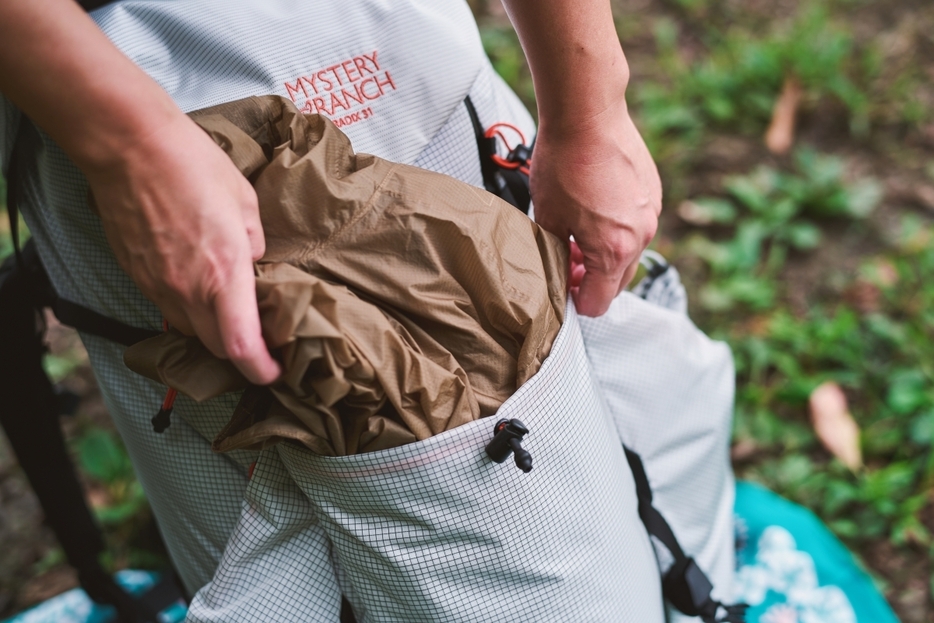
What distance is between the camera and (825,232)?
6.91ft

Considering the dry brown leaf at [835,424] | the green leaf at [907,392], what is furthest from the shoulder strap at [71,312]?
the green leaf at [907,392]

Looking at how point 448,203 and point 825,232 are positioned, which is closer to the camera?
point 448,203

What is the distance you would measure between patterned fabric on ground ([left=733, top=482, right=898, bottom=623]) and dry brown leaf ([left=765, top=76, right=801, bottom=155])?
1185mm

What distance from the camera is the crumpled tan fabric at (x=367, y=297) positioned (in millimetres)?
753

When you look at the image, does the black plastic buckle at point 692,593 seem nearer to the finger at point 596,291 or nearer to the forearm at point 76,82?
the finger at point 596,291

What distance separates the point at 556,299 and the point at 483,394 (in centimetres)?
15

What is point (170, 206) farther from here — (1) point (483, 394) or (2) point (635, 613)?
(2) point (635, 613)

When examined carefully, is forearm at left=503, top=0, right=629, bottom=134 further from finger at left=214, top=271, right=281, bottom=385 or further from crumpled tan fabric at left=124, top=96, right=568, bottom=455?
finger at left=214, top=271, right=281, bottom=385

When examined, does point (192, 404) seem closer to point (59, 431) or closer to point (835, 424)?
point (59, 431)

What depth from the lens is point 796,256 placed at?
2076 mm

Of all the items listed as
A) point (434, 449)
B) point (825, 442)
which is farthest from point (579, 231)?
point (825, 442)

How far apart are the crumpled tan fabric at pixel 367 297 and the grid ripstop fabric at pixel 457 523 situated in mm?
35

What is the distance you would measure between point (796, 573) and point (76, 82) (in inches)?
55.4

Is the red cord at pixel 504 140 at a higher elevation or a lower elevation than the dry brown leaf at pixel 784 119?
higher
